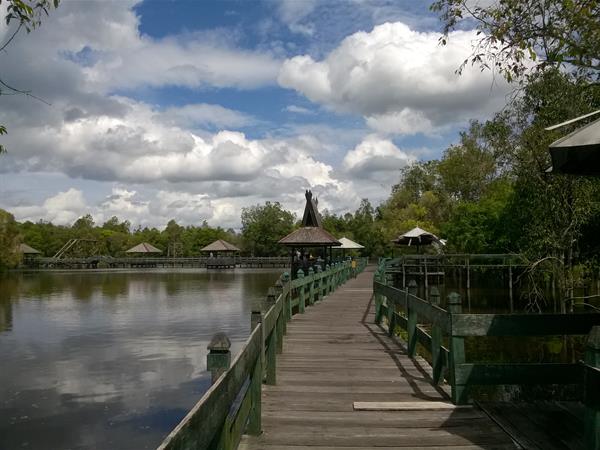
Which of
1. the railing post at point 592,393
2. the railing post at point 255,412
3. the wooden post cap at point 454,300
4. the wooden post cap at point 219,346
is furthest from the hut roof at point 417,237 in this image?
the wooden post cap at point 219,346

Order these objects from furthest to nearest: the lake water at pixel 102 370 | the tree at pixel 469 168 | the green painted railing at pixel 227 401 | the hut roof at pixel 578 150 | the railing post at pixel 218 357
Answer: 1. the tree at pixel 469 168
2. the lake water at pixel 102 370
3. the hut roof at pixel 578 150
4. the railing post at pixel 218 357
5. the green painted railing at pixel 227 401

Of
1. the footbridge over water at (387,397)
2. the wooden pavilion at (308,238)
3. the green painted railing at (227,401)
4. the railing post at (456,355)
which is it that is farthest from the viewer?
the wooden pavilion at (308,238)

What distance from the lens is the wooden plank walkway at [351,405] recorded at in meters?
4.32

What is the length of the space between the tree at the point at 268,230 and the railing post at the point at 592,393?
89532 millimetres

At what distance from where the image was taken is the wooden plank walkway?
14.2 ft

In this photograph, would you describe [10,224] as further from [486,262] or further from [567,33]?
[567,33]

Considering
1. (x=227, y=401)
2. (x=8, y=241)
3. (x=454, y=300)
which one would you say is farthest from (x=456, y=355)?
(x=8, y=241)

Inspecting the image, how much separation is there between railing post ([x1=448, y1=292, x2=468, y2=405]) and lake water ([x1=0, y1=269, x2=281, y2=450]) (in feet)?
6.18

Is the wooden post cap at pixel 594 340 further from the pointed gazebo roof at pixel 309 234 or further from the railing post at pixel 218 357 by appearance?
the pointed gazebo roof at pixel 309 234

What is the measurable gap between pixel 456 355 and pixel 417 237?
2628 cm

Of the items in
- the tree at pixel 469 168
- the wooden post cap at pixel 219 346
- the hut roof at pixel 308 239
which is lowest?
the wooden post cap at pixel 219 346

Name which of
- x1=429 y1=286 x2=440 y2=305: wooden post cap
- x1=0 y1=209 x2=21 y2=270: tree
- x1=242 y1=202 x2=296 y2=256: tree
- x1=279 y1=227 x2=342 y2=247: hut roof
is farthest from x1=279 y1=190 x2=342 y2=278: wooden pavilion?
x1=242 y1=202 x2=296 y2=256: tree

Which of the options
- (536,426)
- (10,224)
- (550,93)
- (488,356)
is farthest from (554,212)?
(10,224)

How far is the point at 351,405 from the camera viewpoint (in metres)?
5.38
